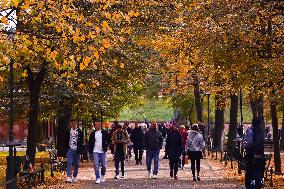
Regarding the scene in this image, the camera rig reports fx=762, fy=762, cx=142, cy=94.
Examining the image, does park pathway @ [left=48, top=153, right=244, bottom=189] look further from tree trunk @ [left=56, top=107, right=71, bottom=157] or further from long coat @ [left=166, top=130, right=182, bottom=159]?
tree trunk @ [left=56, top=107, right=71, bottom=157]

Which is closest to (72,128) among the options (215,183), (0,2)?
(215,183)

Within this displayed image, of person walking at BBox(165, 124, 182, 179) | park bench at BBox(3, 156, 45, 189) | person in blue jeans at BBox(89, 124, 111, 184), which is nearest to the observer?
park bench at BBox(3, 156, 45, 189)

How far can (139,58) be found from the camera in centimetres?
2930

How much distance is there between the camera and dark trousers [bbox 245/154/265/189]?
58.9 feet

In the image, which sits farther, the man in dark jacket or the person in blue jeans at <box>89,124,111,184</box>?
the man in dark jacket

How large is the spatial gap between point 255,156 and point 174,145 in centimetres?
662

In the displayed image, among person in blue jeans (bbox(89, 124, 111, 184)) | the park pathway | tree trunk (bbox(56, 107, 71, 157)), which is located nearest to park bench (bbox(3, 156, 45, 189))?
the park pathway

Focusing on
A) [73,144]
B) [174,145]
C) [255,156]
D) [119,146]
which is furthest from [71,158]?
[255,156]

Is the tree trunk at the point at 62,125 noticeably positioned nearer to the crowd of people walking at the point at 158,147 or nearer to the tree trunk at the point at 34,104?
the crowd of people walking at the point at 158,147

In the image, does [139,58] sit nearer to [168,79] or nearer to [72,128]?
[72,128]

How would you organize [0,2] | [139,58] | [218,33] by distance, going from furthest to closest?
1. [139,58]
2. [218,33]
3. [0,2]

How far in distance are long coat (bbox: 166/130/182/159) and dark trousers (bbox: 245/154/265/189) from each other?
5.95 meters

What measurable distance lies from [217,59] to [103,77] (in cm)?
807

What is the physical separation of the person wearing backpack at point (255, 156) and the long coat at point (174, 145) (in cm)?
592
